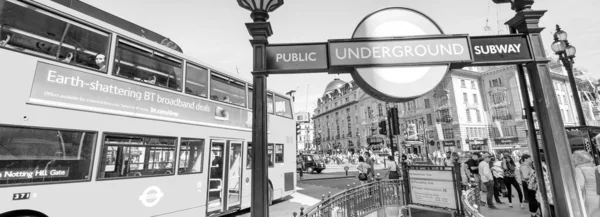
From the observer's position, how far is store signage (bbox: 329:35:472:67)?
2.28 metres

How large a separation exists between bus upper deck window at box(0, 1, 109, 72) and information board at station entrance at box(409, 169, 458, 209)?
6.87 meters

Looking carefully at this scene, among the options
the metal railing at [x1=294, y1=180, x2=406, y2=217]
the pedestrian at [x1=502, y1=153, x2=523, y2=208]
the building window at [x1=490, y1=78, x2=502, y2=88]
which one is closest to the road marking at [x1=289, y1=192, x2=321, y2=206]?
the metal railing at [x1=294, y1=180, x2=406, y2=217]

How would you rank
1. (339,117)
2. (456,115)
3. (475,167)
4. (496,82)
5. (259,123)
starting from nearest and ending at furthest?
(259,123) → (475,167) → (456,115) → (496,82) → (339,117)

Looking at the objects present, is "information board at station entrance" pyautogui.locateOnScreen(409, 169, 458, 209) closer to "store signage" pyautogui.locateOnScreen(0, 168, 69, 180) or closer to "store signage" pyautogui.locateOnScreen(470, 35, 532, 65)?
"store signage" pyautogui.locateOnScreen(470, 35, 532, 65)

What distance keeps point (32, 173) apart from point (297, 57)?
474cm

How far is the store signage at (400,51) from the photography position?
2.28 meters

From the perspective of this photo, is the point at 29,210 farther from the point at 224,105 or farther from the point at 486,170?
the point at 486,170

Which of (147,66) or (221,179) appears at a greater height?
(147,66)

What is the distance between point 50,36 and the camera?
443 cm

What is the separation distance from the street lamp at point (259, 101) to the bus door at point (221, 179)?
17.5 ft

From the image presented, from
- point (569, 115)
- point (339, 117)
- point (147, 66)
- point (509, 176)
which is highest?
point (339, 117)

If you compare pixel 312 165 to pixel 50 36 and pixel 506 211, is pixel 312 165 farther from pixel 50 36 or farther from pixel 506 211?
pixel 50 36

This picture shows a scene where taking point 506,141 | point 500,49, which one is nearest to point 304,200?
point 500,49

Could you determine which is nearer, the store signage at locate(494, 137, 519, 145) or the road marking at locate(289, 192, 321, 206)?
the road marking at locate(289, 192, 321, 206)
